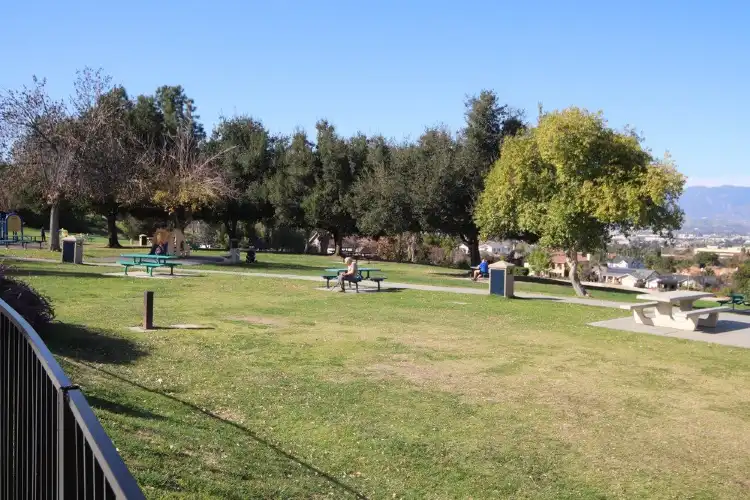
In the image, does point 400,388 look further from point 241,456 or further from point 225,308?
point 225,308

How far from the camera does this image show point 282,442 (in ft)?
22.0

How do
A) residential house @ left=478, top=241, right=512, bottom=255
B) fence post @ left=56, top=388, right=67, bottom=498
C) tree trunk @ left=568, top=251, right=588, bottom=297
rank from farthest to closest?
1. residential house @ left=478, top=241, right=512, bottom=255
2. tree trunk @ left=568, top=251, right=588, bottom=297
3. fence post @ left=56, top=388, right=67, bottom=498

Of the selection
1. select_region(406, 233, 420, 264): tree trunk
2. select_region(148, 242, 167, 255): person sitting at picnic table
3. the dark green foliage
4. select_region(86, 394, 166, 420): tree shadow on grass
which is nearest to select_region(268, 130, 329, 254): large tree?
select_region(406, 233, 420, 264): tree trunk

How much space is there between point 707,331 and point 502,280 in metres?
6.76

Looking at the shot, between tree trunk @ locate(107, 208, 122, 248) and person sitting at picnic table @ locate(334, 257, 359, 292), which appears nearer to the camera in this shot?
person sitting at picnic table @ locate(334, 257, 359, 292)

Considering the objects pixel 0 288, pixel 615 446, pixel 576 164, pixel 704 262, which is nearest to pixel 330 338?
pixel 0 288

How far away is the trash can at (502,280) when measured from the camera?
69.2 ft

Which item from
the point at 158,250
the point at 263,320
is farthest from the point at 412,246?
the point at 263,320

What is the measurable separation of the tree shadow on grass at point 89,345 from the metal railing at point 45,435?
5637 mm

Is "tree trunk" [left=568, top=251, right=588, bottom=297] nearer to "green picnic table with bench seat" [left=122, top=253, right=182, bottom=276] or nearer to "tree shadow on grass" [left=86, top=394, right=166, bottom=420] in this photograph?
"green picnic table with bench seat" [left=122, top=253, right=182, bottom=276]

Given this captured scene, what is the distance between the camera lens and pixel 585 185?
22891 millimetres

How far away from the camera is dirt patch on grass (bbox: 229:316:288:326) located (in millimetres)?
14108

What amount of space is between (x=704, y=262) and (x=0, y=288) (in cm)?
10041

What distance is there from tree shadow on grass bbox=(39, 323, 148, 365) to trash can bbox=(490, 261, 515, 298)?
12.9m
